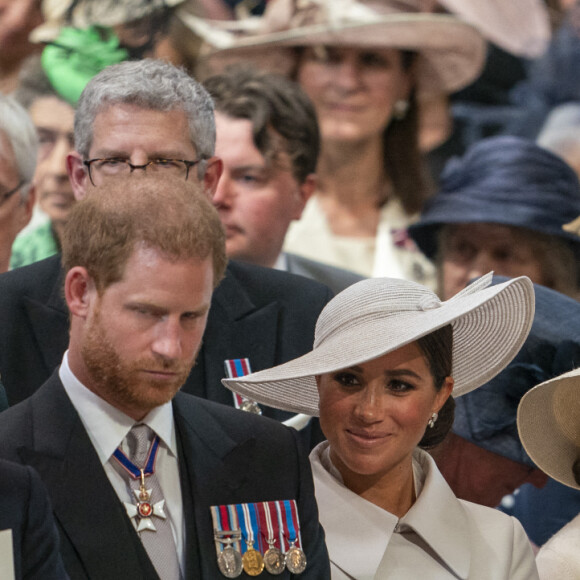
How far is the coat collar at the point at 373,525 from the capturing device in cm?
234

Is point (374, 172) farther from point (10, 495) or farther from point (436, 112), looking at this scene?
point (10, 495)

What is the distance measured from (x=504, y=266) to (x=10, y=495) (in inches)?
124

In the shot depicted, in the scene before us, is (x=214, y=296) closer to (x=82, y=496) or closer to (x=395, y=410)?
(x=395, y=410)

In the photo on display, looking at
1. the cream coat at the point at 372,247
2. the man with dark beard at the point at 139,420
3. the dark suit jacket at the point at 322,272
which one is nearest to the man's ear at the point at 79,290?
the man with dark beard at the point at 139,420

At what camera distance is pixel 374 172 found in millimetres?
4957

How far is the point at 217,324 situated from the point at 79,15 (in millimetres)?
2073

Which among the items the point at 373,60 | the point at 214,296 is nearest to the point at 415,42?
the point at 373,60

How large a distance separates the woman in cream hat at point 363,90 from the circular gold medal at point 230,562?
2633 millimetres

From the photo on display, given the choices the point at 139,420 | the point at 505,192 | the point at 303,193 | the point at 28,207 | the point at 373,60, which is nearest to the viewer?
the point at 139,420

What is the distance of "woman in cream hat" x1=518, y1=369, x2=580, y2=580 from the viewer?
2.53m

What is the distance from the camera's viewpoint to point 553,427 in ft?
8.55

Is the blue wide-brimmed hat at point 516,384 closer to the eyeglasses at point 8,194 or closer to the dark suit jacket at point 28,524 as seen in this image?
the dark suit jacket at point 28,524

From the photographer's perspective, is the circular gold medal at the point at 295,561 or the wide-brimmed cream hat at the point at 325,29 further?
the wide-brimmed cream hat at the point at 325,29

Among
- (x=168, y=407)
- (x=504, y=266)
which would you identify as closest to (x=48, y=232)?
(x=504, y=266)
